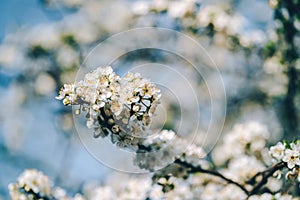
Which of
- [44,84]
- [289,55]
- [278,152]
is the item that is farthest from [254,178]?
[44,84]

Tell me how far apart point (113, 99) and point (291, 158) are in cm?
125

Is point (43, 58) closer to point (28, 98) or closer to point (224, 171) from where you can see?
point (28, 98)

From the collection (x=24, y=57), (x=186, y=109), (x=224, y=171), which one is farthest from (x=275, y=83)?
(x=24, y=57)

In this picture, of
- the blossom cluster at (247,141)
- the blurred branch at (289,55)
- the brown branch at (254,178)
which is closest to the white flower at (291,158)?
the brown branch at (254,178)

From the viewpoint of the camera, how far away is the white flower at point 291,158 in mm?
3242

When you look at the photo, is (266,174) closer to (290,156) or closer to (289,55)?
(290,156)

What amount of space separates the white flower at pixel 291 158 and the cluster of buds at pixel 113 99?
0.95 metres

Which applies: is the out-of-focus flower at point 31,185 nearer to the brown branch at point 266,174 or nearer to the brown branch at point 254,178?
the brown branch at point 254,178

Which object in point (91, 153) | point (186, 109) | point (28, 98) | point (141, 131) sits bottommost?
point (141, 131)

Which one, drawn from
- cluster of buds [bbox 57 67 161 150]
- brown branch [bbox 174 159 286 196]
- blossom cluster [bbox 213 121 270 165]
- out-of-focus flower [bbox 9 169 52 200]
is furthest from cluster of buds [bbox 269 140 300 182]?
out-of-focus flower [bbox 9 169 52 200]

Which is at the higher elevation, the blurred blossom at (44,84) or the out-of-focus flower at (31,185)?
the blurred blossom at (44,84)

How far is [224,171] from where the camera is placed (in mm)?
5223

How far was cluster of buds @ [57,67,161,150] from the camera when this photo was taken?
3.00m

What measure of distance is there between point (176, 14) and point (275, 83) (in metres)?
1.88
